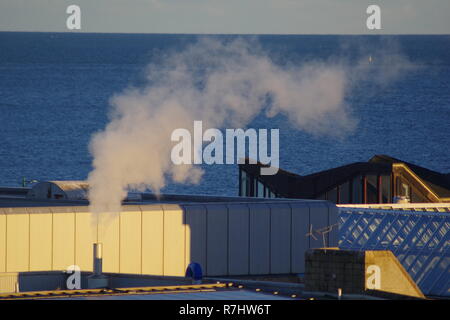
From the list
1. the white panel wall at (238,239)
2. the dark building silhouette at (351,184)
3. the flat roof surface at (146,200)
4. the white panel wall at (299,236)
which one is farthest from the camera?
the dark building silhouette at (351,184)

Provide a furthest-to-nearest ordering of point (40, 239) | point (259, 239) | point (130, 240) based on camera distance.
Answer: point (259, 239)
point (130, 240)
point (40, 239)

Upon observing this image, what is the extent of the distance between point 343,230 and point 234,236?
34.5 ft

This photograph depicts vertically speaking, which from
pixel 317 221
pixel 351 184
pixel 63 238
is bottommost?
pixel 63 238

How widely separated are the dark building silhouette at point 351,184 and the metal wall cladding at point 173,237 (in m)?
28.6

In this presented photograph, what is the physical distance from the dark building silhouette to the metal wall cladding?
28552 millimetres

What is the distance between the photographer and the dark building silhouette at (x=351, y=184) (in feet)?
270

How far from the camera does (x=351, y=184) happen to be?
83.6 m

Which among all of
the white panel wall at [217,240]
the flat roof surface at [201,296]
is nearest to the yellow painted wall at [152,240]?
the white panel wall at [217,240]

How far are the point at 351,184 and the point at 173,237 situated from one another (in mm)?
33953

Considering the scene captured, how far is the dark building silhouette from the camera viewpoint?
8244cm

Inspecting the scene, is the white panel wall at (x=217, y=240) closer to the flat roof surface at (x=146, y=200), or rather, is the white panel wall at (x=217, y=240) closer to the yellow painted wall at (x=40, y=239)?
the flat roof surface at (x=146, y=200)

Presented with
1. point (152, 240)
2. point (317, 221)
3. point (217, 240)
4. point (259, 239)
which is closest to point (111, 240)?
point (152, 240)

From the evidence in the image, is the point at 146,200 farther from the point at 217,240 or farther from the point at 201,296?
the point at 201,296

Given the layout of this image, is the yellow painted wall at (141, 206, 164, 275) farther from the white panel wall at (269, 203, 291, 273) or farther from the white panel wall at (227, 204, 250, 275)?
the white panel wall at (269, 203, 291, 273)
